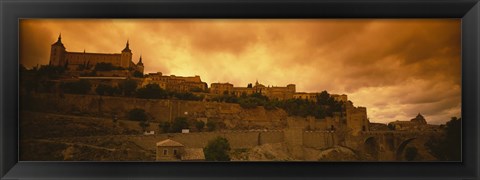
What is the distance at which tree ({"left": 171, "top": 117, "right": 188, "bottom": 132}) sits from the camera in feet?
8.59

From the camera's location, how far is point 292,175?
256cm

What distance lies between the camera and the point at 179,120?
8.59ft

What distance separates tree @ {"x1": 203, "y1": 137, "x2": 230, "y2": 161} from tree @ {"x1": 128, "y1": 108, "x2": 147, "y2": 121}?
14.6 inches

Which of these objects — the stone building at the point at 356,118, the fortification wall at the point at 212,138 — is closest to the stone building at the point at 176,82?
the fortification wall at the point at 212,138

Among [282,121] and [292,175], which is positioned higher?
[282,121]

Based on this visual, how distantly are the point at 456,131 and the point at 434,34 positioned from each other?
53cm

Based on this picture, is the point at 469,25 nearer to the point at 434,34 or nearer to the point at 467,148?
the point at 434,34

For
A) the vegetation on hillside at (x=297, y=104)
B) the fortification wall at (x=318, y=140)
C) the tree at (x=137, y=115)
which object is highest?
the vegetation on hillside at (x=297, y=104)

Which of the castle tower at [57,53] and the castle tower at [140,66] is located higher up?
the castle tower at [57,53]

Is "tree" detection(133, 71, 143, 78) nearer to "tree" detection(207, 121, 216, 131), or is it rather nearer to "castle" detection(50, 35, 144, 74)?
"castle" detection(50, 35, 144, 74)

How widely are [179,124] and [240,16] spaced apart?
0.66m

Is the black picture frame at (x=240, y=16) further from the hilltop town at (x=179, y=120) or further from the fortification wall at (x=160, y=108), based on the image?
the fortification wall at (x=160, y=108)

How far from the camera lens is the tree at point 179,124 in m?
2.62

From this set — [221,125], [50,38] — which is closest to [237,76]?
[221,125]
